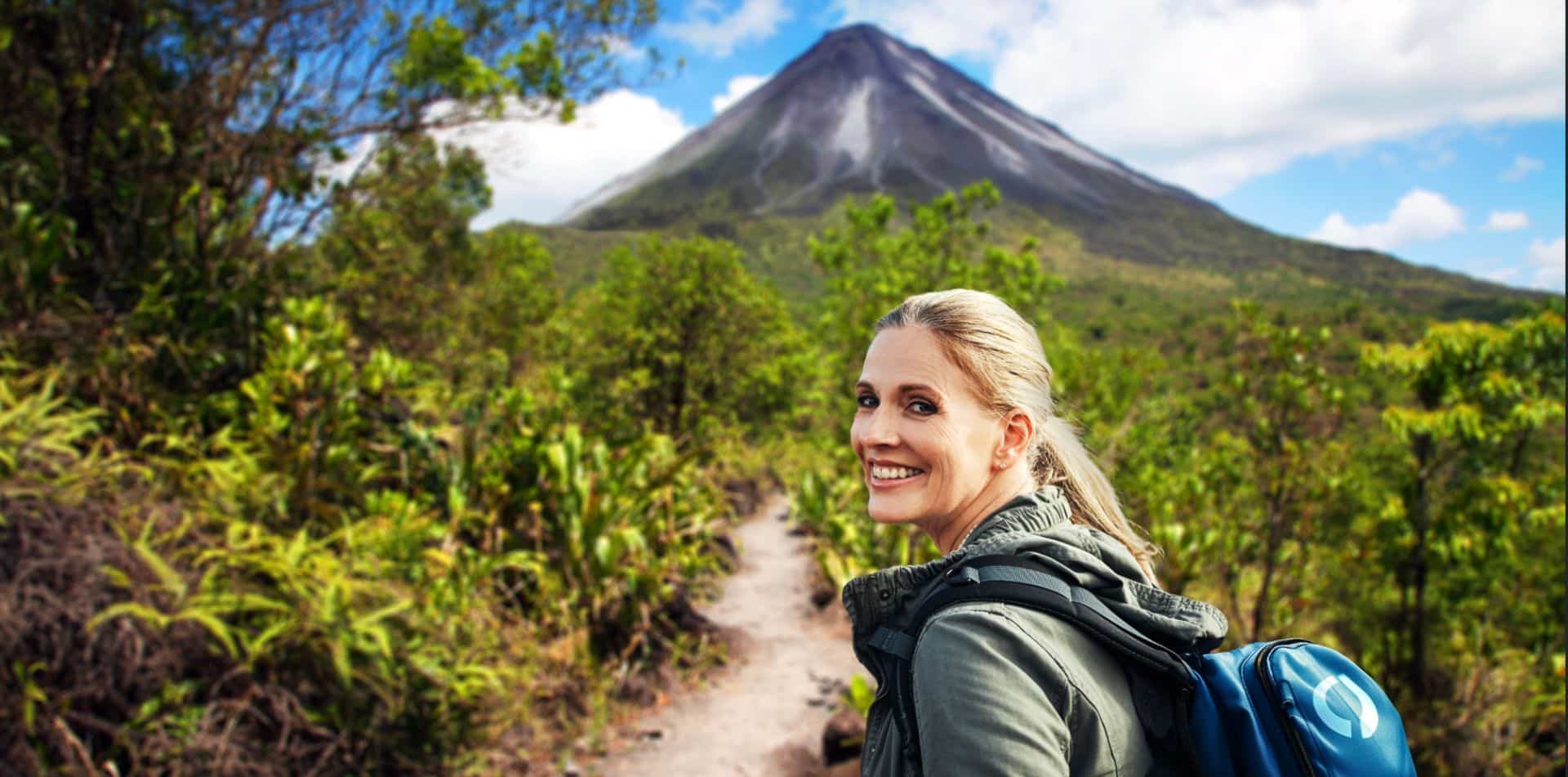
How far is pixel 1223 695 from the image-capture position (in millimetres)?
854

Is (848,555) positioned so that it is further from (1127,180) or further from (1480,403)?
(1127,180)

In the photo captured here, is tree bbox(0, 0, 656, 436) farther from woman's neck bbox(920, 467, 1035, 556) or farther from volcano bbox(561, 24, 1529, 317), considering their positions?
volcano bbox(561, 24, 1529, 317)

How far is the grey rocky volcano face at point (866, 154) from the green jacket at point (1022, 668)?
301 feet

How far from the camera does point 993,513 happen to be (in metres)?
1.05

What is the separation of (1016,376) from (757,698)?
16.3 feet

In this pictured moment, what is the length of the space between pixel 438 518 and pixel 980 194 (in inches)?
220

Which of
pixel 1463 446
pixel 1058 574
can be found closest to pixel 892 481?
pixel 1058 574

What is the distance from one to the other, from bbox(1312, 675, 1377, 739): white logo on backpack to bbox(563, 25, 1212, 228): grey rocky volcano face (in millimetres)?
91865

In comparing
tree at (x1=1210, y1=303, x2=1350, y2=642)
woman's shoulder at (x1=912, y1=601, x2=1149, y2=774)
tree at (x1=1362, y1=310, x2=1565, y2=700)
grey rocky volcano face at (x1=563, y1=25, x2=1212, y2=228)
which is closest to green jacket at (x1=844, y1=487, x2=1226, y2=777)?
woman's shoulder at (x1=912, y1=601, x2=1149, y2=774)

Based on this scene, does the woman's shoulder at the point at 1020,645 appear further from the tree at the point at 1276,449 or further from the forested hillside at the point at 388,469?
the tree at the point at 1276,449

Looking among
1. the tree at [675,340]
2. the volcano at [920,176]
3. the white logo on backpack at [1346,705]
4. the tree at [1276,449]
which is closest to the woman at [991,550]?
the white logo on backpack at [1346,705]

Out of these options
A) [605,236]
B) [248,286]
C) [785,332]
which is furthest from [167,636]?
[605,236]

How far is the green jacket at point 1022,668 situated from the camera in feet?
2.48

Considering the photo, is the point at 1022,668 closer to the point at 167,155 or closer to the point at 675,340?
the point at 167,155
